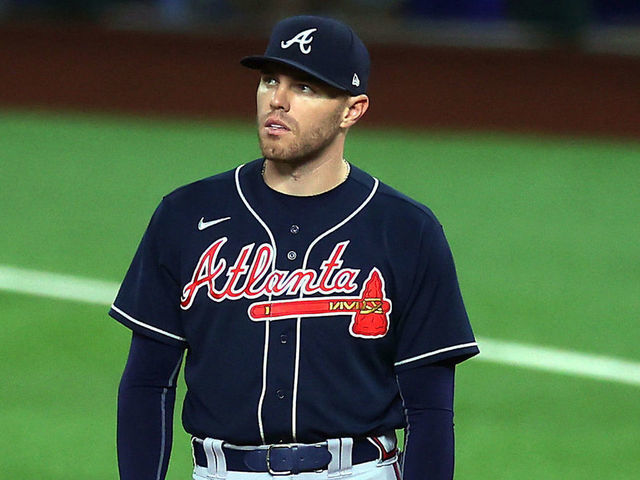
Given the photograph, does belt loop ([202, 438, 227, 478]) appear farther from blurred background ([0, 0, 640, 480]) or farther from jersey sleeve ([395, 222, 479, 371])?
blurred background ([0, 0, 640, 480])

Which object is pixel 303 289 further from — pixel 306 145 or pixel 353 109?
pixel 353 109

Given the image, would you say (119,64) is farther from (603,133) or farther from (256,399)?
(256,399)

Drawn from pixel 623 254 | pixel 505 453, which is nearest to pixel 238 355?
pixel 505 453

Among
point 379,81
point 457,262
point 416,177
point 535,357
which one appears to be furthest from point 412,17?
point 535,357

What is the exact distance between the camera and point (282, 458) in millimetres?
3188

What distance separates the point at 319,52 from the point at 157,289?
28.4 inches

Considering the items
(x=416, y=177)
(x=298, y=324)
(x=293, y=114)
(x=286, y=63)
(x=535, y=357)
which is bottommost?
(x=298, y=324)

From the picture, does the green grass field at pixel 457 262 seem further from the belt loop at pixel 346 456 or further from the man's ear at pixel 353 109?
the man's ear at pixel 353 109

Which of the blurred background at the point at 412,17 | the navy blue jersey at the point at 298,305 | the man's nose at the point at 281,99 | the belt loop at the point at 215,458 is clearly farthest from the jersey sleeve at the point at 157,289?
the blurred background at the point at 412,17

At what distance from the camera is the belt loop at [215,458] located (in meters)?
3.23

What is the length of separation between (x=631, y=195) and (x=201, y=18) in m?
7.23

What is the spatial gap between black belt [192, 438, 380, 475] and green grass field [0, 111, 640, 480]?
214 cm

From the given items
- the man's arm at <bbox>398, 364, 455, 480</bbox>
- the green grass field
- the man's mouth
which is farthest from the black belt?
the green grass field

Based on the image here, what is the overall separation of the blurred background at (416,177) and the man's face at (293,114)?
A: 2.54 m
